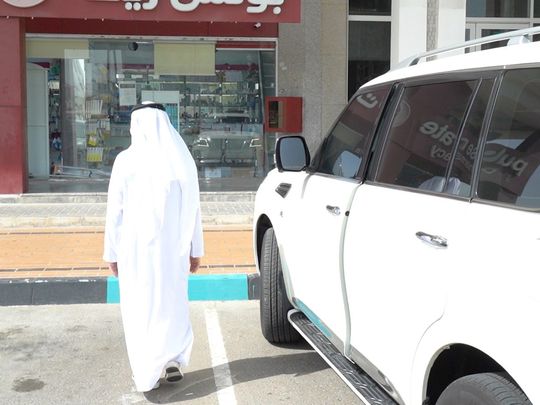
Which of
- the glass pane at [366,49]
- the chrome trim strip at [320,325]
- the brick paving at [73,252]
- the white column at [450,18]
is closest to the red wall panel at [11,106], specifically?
the brick paving at [73,252]

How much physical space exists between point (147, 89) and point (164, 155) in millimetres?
10359

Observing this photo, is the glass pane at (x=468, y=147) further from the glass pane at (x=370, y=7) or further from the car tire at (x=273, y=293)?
the glass pane at (x=370, y=7)

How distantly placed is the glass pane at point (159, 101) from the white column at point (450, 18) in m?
4.02

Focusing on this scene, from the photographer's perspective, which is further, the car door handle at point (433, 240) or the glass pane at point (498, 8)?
the glass pane at point (498, 8)

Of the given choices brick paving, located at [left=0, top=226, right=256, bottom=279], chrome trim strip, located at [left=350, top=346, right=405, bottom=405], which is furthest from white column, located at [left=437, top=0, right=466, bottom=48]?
chrome trim strip, located at [left=350, top=346, right=405, bottom=405]

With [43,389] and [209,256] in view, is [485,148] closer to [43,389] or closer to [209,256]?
[43,389]

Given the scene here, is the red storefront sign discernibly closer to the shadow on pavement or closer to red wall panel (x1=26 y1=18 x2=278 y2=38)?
red wall panel (x1=26 y1=18 x2=278 y2=38)

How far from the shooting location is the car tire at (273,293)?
490 cm

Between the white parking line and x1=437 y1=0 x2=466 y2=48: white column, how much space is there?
22.6ft

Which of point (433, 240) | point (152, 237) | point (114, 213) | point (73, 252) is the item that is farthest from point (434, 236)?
point (73, 252)

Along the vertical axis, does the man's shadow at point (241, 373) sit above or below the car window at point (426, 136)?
below

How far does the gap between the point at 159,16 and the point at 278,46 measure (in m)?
3.05

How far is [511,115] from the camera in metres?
2.59

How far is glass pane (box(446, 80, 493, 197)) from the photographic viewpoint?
2.73 meters
